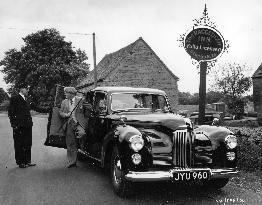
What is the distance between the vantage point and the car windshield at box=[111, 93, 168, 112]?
23.9 ft

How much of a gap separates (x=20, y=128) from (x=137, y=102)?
2.87 m

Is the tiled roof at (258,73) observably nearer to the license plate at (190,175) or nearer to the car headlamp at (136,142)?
the license plate at (190,175)

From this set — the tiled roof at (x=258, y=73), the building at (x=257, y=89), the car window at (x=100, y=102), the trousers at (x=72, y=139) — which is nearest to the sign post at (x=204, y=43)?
the car window at (x=100, y=102)

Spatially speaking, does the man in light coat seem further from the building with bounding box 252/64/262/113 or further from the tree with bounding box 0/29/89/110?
the tree with bounding box 0/29/89/110

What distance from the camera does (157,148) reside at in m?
5.79

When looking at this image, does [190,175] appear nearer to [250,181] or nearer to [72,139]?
[250,181]

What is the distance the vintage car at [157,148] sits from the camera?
5.51 meters

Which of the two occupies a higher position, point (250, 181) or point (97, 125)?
point (97, 125)

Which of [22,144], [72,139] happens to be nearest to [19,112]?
[22,144]

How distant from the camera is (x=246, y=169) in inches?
303

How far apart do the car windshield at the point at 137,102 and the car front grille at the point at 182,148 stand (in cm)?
158

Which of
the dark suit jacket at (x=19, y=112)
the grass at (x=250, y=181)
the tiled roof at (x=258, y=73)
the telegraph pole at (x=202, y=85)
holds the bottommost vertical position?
the grass at (x=250, y=181)

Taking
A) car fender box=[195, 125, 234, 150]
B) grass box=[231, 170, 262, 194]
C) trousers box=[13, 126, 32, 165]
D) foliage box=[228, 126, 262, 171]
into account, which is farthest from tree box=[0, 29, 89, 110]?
car fender box=[195, 125, 234, 150]

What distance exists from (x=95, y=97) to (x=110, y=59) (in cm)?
3692
